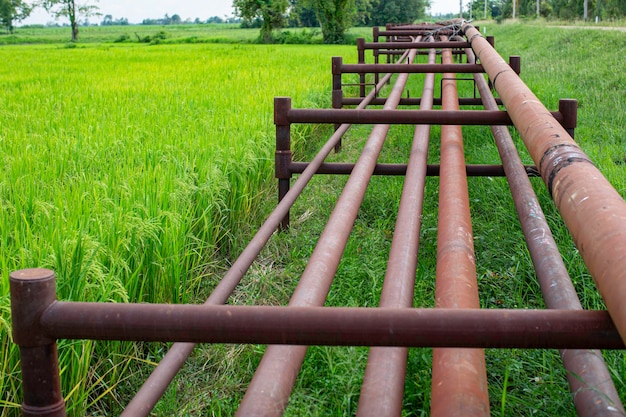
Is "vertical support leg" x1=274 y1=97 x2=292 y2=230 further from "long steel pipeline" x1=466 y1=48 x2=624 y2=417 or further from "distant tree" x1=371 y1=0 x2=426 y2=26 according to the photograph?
"distant tree" x1=371 y1=0 x2=426 y2=26

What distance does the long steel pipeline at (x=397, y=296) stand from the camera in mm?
1536

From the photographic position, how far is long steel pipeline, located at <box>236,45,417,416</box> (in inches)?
59.0

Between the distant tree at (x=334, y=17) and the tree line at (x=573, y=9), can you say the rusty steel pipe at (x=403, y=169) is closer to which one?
the tree line at (x=573, y=9)

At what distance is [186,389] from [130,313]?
1.43 metres

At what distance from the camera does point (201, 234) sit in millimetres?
3699

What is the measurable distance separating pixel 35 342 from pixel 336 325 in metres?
0.44

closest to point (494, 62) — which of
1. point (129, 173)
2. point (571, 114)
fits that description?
point (571, 114)

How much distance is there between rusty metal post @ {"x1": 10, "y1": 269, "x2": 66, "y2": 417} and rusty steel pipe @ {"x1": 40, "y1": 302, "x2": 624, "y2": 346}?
0.06 feet

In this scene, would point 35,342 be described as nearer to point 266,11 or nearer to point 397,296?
point 397,296

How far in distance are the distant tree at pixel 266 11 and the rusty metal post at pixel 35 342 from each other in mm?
37911

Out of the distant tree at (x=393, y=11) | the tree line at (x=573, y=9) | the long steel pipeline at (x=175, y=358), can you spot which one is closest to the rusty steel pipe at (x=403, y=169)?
the long steel pipeline at (x=175, y=358)

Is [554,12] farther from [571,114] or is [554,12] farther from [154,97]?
[571,114]

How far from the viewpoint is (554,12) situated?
159ft

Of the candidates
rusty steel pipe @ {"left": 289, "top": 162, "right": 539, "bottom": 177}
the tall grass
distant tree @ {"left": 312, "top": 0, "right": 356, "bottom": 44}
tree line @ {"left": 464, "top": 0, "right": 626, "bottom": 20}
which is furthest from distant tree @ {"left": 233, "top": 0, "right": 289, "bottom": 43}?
rusty steel pipe @ {"left": 289, "top": 162, "right": 539, "bottom": 177}
